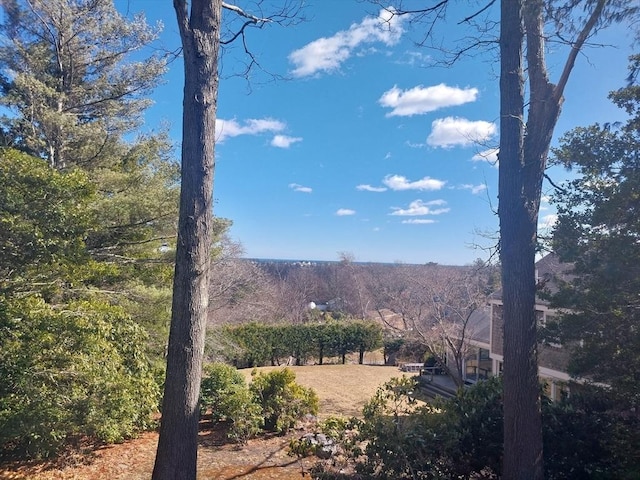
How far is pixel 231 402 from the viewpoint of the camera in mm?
7109

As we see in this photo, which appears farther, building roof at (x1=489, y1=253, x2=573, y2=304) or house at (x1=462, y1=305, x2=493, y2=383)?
house at (x1=462, y1=305, x2=493, y2=383)

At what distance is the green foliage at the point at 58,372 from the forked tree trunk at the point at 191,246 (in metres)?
2.39

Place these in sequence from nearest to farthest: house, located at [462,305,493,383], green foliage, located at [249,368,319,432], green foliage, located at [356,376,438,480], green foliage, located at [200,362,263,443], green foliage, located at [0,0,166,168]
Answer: green foliage, located at [356,376,438,480], green foliage, located at [200,362,263,443], green foliage, located at [249,368,319,432], green foliage, located at [0,0,166,168], house, located at [462,305,493,383]

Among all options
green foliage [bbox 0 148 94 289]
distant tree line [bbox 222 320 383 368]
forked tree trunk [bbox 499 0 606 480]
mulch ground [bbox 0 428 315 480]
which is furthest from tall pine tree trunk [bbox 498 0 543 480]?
distant tree line [bbox 222 320 383 368]

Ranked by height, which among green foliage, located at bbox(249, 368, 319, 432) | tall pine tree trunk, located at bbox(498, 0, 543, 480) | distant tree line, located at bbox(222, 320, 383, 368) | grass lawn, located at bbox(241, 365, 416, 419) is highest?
tall pine tree trunk, located at bbox(498, 0, 543, 480)

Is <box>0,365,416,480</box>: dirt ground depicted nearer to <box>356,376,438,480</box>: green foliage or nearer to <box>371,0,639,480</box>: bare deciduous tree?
<box>356,376,438,480</box>: green foliage

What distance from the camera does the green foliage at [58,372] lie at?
4645 millimetres

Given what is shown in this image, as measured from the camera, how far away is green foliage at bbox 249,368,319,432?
7.32 metres

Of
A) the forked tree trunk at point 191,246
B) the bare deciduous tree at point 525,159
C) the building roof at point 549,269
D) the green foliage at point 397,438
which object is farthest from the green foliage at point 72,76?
the building roof at point 549,269

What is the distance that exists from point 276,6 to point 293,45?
3.04 meters

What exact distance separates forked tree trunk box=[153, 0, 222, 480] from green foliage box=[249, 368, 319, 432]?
439cm

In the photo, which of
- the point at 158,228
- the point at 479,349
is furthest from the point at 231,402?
the point at 479,349

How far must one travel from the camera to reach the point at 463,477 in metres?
4.06

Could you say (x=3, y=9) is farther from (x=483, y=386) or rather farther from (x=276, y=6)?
(x=483, y=386)
